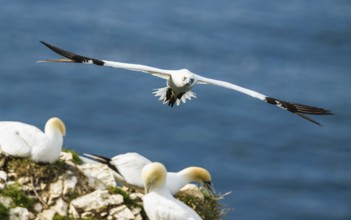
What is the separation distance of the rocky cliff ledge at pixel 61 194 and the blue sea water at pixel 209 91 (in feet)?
95.5

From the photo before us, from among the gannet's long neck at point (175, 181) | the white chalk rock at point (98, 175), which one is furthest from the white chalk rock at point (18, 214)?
the gannet's long neck at point (175, 181)

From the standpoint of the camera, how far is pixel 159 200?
773 inches

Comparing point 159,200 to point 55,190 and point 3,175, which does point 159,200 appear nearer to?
point 55,190

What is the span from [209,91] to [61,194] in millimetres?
38031

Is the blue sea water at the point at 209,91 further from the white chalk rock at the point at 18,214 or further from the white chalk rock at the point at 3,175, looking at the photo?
the white chalk rock at the point at 18,214

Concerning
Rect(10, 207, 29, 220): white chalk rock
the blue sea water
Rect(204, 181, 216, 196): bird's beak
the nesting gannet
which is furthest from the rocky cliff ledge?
the blue sea water

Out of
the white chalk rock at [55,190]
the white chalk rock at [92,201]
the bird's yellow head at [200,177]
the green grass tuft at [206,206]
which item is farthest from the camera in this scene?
the bird's yellow head at [200,177]

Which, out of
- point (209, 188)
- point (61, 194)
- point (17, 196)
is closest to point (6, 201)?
point (17, 196)

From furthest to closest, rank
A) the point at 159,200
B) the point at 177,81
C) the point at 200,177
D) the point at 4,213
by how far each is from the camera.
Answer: the point at 177,81, the point at 200,177, the point at 159,200, the point at 4,213

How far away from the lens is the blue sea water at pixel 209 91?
5381 centimetres

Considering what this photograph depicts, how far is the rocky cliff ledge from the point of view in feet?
63.3

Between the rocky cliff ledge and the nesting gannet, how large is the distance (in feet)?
0.96

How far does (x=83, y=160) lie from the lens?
849 inches

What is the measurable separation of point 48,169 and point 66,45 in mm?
43003
